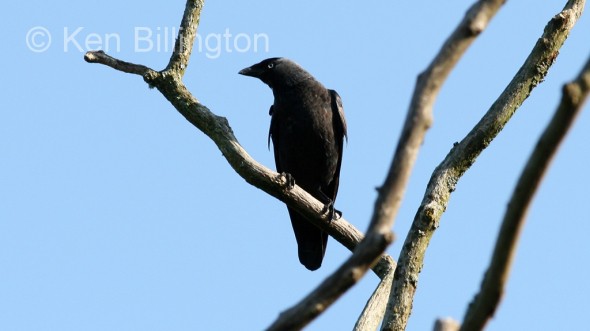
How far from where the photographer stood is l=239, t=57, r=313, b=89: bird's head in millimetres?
7617

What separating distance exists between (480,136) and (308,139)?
2.37 meters

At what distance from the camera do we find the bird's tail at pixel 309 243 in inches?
294

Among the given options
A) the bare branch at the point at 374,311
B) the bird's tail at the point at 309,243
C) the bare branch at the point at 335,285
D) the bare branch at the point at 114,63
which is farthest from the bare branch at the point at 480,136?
the bare branch at the point at 335,285

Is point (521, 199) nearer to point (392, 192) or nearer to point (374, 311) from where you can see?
point (392, 192)

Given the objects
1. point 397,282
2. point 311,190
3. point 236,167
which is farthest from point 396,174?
point 311,190

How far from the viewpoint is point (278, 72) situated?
25.5 ft

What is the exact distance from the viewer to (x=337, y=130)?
746 cm

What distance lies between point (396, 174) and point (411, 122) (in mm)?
132

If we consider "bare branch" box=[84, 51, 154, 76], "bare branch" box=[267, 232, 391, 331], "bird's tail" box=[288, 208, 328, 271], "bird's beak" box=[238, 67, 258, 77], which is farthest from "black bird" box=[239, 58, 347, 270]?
"bare branch" box=[267, 232, 391, 331]

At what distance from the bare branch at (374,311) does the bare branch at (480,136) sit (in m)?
0.42

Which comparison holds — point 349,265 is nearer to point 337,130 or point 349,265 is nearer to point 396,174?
point 396,174

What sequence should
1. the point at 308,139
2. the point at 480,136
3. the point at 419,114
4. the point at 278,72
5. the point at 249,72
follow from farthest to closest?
the point at 249,72 → the point at 278,72 → the point at 308,139 → the point at 480,136 → the point at 419,114

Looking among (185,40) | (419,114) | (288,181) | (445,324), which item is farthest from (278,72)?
(419,114)

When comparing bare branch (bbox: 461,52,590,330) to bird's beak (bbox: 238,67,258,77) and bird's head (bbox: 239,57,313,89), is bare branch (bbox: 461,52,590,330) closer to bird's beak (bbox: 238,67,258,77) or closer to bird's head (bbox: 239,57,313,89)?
bird's head (bbox: 239,57,313,89)
